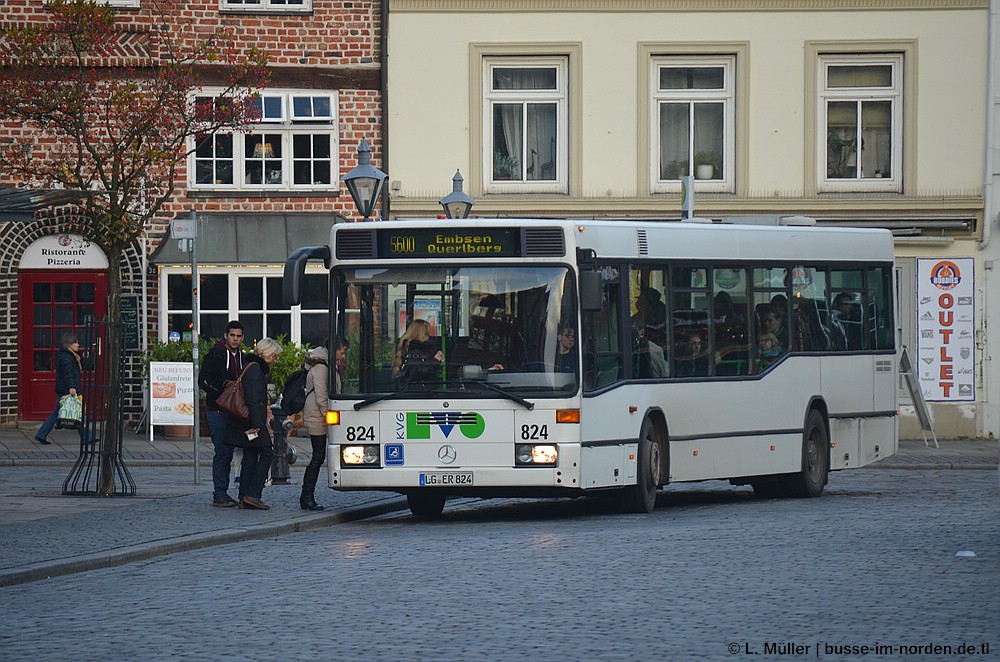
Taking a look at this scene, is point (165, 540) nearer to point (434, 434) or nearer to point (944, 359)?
point (434, 434)

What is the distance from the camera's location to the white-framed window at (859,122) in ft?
100

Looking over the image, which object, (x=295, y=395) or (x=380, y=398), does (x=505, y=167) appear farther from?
(x=380, y=398)

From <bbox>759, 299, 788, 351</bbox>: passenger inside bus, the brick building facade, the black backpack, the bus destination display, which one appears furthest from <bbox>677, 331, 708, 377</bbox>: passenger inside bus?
the brick building facade

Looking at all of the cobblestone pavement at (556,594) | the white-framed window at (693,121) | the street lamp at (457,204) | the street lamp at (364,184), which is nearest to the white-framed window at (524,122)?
the white-framed window at (693,121)

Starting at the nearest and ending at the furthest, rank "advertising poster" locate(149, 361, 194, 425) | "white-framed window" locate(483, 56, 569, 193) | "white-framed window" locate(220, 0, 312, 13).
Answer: "advertising poster" locate(149, 361, 194, 425) → "white-framed window" locate(220, 0, 312, 13) → "white-framed window" locate(483, 56, 569, 193)

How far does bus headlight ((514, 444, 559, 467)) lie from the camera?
51.8ft

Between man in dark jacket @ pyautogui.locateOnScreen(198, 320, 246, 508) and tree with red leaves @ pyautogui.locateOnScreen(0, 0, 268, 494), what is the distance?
6.36m

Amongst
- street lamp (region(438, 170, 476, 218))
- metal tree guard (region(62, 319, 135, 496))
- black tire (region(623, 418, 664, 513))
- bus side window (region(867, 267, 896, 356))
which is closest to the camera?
black tire (region(623, 418, 664, 513))

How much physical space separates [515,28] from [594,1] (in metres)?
1.40

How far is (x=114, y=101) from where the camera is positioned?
26125mm

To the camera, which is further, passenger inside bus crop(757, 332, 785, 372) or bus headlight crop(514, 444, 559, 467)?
passenger inside bus crop(757, 332, 785, 372)

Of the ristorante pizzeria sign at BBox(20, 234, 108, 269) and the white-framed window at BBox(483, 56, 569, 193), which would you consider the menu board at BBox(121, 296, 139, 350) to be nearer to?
the ristorante pizzeria sign at BBox(20, 234, 108, 269)

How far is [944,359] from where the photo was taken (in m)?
30.6

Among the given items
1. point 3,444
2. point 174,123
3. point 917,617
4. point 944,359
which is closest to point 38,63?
point 174,123
